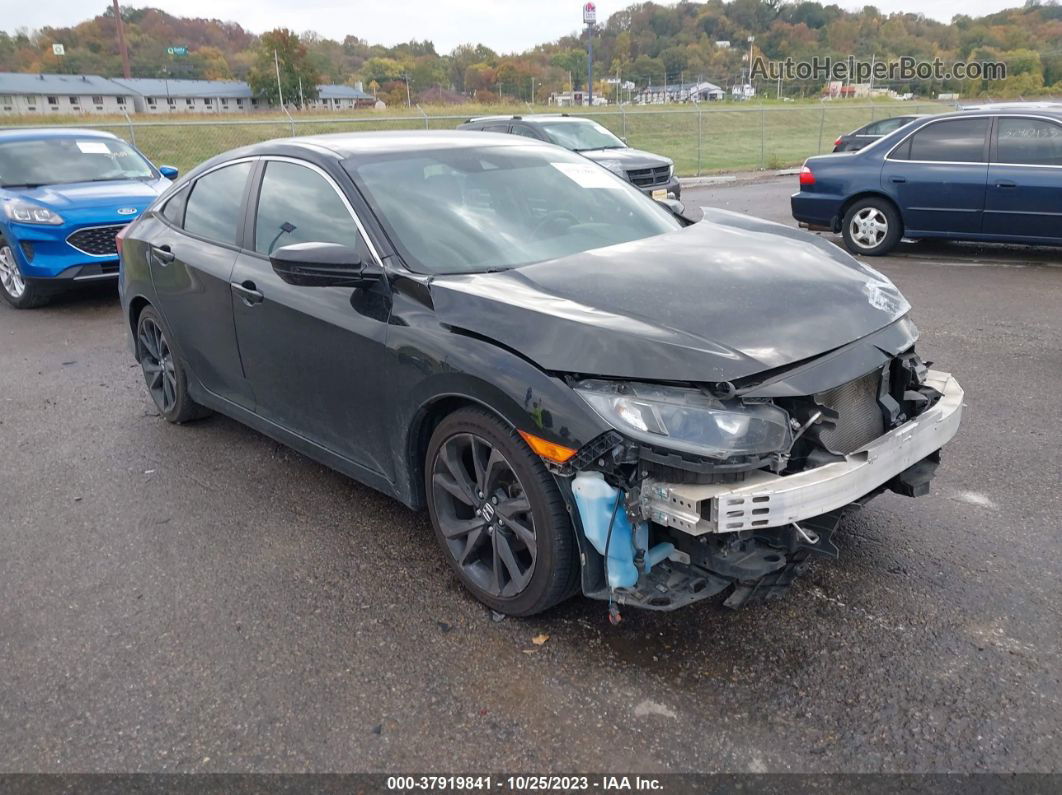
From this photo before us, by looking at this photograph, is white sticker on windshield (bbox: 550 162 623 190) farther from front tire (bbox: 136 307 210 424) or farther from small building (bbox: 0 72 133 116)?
small building (bbox: 0 72 133 116)

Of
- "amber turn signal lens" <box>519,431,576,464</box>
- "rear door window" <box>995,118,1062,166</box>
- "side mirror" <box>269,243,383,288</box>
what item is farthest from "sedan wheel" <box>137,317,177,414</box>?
"rear door window" <box>995,118,1062,166</box>

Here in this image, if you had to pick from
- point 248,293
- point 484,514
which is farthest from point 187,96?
point 484,514

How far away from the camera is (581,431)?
8.77 ft

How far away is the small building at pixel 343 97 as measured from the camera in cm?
7712

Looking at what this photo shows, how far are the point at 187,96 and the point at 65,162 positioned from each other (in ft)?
246

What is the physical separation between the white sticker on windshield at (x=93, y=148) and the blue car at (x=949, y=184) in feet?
27.3

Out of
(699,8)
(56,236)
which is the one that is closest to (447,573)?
(56,236)

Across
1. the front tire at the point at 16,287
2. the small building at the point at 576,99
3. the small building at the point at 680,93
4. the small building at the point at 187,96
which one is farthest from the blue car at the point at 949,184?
the small building at the point at 187,96

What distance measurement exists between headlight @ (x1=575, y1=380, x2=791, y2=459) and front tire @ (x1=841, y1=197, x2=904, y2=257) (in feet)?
27.3

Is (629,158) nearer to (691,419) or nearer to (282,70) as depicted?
(691,419)

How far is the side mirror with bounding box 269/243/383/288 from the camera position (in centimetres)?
332

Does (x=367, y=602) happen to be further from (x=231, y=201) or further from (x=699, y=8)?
(x=699, y=8)

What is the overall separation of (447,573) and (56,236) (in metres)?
6.77

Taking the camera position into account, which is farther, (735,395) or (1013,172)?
(1013,172)
